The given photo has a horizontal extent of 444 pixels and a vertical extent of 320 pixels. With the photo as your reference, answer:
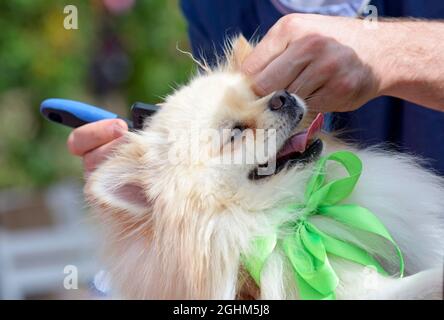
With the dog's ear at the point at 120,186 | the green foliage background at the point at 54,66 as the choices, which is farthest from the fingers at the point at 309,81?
the green foliage background at the point at 54,66

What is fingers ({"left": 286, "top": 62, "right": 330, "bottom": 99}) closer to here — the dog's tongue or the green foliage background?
the dog's tongue

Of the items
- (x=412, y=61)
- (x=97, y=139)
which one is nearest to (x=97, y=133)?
(x=97, y=139)

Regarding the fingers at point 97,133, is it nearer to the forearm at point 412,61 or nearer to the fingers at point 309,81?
the fingers at point 309,81

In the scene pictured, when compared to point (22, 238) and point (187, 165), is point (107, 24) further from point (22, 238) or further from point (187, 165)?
point (187, 165)

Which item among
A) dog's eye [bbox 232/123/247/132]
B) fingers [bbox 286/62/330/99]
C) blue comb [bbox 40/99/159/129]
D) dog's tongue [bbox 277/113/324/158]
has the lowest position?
dog's tongue [bbox 277/113/324/158]

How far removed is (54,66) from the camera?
155 inches

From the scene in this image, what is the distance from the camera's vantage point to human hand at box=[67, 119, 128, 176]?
4.99 ft

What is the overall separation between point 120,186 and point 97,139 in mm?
275

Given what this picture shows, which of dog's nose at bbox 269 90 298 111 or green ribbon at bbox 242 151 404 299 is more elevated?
dog's nose at bbox 269 90 298 111

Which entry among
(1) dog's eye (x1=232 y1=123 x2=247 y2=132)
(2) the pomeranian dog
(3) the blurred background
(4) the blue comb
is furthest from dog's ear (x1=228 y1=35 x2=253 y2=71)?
(3) the blurred background

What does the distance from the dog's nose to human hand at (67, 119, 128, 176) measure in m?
0.35
